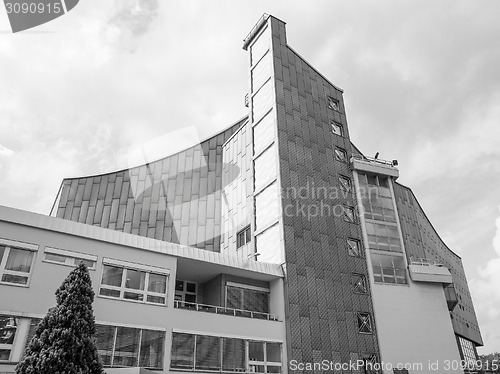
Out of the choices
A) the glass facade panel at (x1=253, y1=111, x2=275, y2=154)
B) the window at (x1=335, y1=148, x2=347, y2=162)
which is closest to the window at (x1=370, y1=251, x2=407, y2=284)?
the window at (x1=335, y1=148, x2=347, y2=162)

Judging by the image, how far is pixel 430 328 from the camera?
3094 centimetres

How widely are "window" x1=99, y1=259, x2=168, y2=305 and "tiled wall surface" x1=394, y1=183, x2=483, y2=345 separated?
2523 cm

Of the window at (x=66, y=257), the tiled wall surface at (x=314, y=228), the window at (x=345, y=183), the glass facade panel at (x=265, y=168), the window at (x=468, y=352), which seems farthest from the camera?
the window at (x=468, y=352)

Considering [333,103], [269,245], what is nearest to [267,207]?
[269,245]

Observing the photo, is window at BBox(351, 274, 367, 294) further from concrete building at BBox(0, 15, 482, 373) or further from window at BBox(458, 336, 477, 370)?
window at BBox(458, 336, 477, 370)

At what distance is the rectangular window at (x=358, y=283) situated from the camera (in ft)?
101

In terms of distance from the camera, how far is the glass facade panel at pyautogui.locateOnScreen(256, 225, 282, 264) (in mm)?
29719

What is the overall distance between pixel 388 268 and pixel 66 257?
2382cm

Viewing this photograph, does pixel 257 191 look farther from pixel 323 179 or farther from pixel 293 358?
pixel 293 358

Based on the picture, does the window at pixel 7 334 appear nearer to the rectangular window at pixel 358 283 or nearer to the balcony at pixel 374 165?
the rectangular window at pixel 358 283

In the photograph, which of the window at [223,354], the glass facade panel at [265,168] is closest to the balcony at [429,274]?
the glass facade panel at [265,168]

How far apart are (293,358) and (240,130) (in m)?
23.7

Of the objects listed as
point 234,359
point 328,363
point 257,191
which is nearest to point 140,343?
point 234,359

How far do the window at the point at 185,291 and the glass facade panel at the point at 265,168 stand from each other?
10191mm
